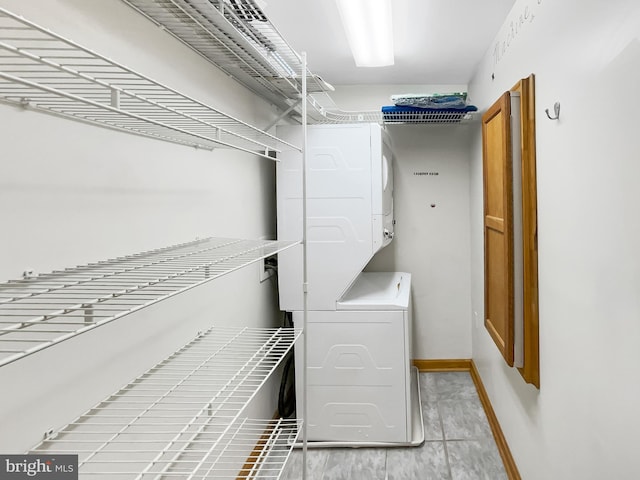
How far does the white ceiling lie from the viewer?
2.07 metres

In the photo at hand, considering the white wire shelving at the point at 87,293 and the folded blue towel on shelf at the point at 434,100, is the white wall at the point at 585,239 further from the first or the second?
the white wire shelving at the point at 87,293

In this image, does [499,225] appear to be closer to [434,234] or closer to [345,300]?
[345,300]

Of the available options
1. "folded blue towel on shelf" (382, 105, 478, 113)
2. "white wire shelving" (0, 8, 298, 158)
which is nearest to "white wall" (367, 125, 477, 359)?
"folded blue towel on shelf" (382, 105, 478, 113)

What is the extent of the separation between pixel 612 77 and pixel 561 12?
Result: 1.64ft

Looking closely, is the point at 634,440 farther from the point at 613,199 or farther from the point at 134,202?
the point at 134,202

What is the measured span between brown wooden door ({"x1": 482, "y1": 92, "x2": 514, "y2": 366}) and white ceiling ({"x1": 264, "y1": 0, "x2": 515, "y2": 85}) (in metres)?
0.50

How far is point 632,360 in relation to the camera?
104cm

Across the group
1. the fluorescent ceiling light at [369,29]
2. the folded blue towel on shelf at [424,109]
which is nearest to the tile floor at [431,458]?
the folded blue towel on shelf at [424,109]

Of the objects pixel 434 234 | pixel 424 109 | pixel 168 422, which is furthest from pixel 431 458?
pixel 424 109

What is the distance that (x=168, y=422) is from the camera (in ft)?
4.88

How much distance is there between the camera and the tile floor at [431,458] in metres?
2.23

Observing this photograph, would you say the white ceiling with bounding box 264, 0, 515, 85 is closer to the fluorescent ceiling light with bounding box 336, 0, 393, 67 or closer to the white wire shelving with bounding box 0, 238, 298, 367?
the fluorescent ceiling light with bounding box 336, 0, 393, 67

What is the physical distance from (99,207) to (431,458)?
2.12 meters

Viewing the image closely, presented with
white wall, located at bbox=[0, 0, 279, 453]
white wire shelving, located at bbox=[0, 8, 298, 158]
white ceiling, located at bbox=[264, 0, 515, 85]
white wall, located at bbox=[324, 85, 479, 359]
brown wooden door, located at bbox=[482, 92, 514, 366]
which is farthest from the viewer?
white wall, located at bbox=[324, 85, 479, 359]
